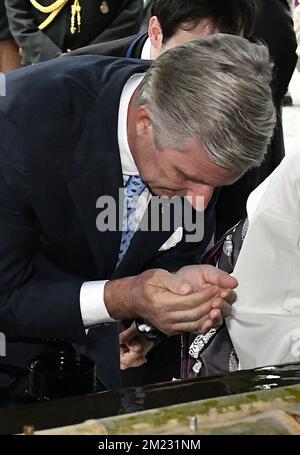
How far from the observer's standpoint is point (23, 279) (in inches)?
70.9

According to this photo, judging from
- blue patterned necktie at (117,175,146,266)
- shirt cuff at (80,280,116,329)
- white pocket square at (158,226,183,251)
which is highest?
blue patterned necktie at (117,175,146,266)

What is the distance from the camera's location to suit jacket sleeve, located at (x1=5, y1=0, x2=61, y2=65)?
3.82 m

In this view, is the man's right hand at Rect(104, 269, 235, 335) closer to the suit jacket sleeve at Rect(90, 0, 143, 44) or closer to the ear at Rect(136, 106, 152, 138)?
the ear at Rect(136, 106, 152, 138)

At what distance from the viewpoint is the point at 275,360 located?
1920mm

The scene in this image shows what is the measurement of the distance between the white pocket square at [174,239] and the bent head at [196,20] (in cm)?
57

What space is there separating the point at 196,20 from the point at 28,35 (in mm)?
1616

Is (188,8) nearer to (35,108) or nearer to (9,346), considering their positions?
(35,108)

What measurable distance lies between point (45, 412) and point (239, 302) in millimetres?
802

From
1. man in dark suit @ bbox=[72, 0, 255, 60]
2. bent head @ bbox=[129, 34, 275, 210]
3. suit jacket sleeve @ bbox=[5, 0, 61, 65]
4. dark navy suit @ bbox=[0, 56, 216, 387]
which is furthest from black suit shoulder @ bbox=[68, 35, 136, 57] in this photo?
suit jacket sleeve @ bbox=[5, 0, 61, 65]

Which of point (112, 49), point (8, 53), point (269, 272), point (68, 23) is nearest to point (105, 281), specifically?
point (269, 272)

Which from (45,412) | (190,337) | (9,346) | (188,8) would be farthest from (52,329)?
(188,8)

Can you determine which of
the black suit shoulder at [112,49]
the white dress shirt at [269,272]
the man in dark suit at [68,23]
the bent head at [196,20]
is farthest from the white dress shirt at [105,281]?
the man in dark suit at [68,23]

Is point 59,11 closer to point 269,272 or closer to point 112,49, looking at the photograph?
point 112,49

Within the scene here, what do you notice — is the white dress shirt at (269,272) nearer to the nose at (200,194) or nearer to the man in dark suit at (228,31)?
the nose at (200,194)
